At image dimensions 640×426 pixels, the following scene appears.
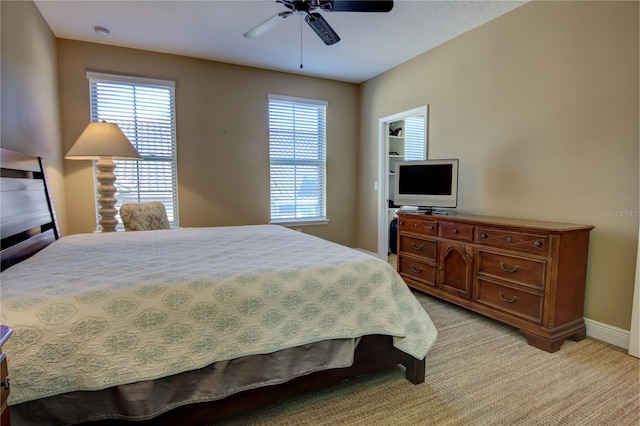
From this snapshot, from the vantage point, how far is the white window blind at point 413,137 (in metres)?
5.70

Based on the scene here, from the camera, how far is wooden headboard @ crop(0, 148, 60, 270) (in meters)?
1.86

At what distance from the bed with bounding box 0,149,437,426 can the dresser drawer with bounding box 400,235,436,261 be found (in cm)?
145

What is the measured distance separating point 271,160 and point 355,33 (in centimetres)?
194

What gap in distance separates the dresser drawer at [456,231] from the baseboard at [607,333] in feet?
3.34

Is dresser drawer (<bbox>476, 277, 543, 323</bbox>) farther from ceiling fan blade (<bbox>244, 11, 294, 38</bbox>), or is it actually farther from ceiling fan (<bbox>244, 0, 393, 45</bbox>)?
ceiling fan blade (<bbox>244, 11, 294, 38</bbox>)

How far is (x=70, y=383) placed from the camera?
119 centimetres

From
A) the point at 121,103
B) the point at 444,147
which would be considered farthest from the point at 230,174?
the point at 444,147

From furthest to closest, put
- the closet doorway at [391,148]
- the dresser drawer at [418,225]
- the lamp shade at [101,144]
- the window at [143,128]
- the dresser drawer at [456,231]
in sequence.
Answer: the closet doorway at [391,148], the window at [143,128], the dresser drawer at [418,225], the lamp shade at [101,144], the dresser drawer at [456,231]

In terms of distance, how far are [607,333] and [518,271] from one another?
75 cm

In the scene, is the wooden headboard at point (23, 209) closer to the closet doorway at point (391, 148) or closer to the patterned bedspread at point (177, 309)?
the patterned bedspread at point (177, 309)

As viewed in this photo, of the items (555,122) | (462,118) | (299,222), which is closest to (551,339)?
(555,122)

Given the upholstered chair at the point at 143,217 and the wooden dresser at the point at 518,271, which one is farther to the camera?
the upholstered chair at the point at 143,217

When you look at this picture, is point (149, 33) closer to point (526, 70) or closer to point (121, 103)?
point (121, 103)

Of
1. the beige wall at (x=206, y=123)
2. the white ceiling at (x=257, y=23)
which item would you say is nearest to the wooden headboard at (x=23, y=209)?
the beige wall at (x=206, y=123)
